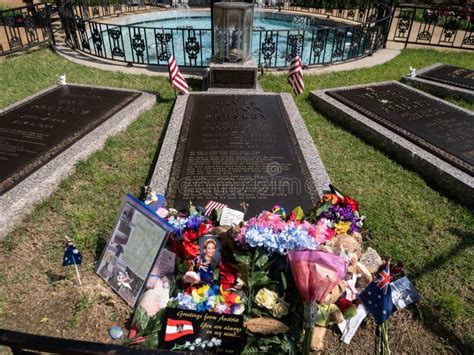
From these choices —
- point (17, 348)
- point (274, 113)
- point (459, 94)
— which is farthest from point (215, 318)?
point (459, 94)

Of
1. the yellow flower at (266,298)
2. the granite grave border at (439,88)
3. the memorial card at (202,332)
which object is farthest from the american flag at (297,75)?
the memorial card at (202,332)

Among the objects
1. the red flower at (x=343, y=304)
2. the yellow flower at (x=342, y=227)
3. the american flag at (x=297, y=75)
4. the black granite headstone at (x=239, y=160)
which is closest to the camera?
the red flower at (x=343, y=304)

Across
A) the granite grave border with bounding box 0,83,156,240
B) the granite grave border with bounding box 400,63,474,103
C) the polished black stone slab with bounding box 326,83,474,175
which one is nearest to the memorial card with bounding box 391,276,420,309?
the polished black stone slab with bounding box 326,83,474,175

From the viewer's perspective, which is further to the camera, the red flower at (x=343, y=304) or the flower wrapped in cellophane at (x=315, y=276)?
the red flower at (x=343, y=304)

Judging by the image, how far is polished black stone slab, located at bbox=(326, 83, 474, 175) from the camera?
A: 4617 millimetres

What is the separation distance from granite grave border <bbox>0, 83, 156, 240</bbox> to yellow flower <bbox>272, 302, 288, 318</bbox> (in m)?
2.84

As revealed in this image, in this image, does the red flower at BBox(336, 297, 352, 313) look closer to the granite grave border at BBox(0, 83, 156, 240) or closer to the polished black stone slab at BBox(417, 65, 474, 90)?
the granite grave border at BBox(0, 83, 156, 240)

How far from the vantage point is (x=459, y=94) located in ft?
22.6

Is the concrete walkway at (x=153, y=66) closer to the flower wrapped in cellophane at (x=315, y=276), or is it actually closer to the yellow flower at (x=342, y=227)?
the yellow flower at (x=342, y=227)

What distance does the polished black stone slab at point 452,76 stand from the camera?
705 cm

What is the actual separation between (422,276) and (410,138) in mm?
2374

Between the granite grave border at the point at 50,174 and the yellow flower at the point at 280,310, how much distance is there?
2.84 m

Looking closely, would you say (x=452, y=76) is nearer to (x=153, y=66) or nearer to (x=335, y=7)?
(x=153, y=66)

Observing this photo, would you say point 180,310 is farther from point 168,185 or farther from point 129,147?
point 129,147
